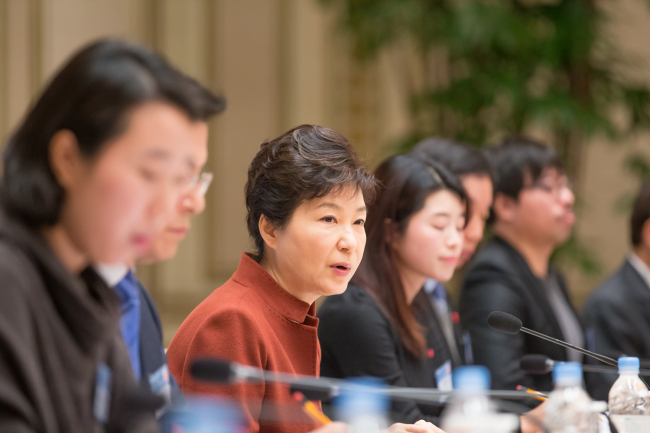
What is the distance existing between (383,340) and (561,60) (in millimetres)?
2231

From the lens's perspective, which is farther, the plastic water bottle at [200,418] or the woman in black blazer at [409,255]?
the woman in black blazer at [409,255]

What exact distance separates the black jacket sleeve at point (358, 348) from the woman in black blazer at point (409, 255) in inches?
0.7

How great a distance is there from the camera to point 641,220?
109 inches

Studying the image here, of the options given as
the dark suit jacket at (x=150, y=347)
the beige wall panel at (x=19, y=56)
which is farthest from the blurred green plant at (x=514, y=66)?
the dark suit jacket at (x=150, y=347)

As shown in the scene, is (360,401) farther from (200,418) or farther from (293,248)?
(293,248)

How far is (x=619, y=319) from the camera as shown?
8.42ft

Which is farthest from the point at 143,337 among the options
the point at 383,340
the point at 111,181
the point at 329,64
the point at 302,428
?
the point at 329,64

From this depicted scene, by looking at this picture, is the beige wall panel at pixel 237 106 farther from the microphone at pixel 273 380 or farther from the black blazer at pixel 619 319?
the microphone at pixel 273 380

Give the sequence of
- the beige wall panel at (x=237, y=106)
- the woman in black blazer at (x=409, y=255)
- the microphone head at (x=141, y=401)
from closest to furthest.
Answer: the microphone head at (x=141, y=401), the woman in black blazer at (x=409, y=255), the beige wall panel at (x=237, y=106)

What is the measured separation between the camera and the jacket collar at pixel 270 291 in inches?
60.7

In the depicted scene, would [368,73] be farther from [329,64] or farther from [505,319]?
[505,319]

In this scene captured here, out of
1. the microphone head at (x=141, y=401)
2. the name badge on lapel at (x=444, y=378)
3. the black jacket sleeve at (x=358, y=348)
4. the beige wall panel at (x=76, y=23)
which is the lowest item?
the name badge on lapel at (x=444, y=378)

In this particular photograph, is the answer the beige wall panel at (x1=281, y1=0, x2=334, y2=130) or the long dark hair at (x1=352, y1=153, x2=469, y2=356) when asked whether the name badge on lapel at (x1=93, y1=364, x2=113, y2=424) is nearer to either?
the long dark hair at (x1=352, y1=153, x2=469, y2=356)

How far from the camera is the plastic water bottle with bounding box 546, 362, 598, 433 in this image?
125 centimetres
